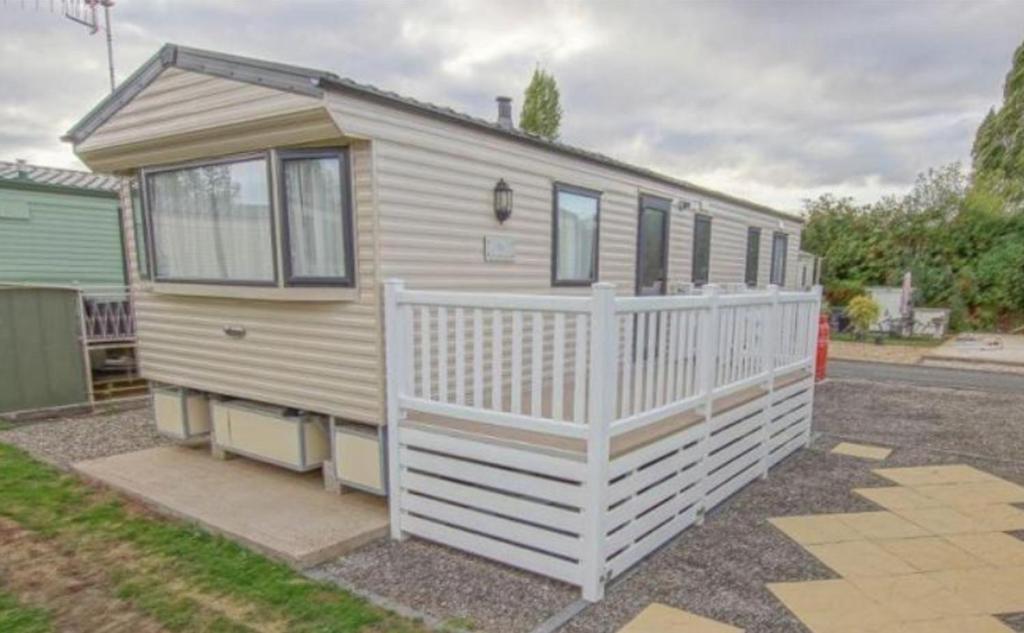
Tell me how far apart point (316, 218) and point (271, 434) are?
1.70m

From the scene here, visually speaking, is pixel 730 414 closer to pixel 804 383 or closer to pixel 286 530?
pixel 804 383

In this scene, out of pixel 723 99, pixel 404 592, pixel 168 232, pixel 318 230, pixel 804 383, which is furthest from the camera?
pixel 723 99

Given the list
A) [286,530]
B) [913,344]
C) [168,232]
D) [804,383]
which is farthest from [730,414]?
[913,344]

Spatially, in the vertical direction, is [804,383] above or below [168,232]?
below

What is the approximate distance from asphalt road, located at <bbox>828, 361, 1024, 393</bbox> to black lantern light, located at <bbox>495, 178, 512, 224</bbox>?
7525 millimetres

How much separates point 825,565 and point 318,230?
359 cm

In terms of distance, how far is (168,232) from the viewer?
464cm

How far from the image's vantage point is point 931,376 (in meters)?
9.54

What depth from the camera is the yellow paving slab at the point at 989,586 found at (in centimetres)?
276

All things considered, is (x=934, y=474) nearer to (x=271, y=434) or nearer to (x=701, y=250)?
(x=701, y=250)

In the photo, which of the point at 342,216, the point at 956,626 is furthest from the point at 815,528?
the point at 342,216

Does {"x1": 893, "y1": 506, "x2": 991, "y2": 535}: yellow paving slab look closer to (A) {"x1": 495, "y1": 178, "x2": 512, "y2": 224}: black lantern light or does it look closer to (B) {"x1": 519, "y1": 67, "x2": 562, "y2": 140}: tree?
(A) {"x1": 495, "y1": 178, "x2": 512, "y2": 224}: black lantern light

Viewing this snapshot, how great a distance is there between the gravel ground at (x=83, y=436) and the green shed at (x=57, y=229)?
13.6ft

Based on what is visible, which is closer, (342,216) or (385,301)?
(385,301)
